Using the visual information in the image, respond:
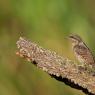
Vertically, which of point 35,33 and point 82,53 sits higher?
point 35,33

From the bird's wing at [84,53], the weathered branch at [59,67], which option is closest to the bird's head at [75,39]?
the bird's wing at [84,53]

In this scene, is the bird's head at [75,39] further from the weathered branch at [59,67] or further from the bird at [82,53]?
the weathered branch at [59,67]

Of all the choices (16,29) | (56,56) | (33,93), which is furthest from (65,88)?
(56,56)

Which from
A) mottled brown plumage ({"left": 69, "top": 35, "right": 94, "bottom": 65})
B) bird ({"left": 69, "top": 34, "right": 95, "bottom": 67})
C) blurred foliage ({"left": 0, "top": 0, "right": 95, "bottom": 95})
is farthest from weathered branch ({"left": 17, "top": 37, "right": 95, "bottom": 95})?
blurred foliage ({"left": 0, "top": 0, "right": 95, "bottom": 95})

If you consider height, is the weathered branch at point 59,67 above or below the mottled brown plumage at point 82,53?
below

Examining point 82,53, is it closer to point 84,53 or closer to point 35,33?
point 84,53

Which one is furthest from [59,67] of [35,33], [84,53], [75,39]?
[35,33]
